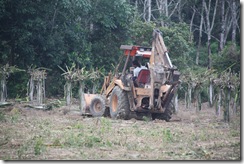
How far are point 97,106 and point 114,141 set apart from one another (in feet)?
22.6

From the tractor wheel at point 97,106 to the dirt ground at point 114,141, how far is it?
71.1 inches

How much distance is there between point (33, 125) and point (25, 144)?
3661 mm

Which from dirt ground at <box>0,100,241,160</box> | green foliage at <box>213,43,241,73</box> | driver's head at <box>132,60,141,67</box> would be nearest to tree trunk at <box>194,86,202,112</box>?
green foliage at <box>213,43,241,73</box>

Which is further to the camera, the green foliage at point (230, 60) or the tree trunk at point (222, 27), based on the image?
the tree trunk at point (222, 27)

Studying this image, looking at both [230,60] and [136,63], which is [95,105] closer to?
[136,63]

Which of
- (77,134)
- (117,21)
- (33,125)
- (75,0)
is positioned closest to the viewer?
(77,134)

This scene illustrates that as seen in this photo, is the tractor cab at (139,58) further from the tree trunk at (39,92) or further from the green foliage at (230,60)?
the tree trunk at (39,92)

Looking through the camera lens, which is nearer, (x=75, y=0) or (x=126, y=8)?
(x=75, y=0)

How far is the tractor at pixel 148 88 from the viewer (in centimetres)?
1562

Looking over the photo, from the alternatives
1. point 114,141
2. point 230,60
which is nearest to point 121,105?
point 114,141

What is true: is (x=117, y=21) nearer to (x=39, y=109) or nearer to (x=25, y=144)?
Answer: (x=39, y=109)

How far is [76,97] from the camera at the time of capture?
92.8 ft

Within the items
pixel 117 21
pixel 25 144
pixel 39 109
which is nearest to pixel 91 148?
pixel 25 144

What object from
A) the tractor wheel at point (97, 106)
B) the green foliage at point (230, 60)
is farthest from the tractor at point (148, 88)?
the green foliage at point (230, 60)
